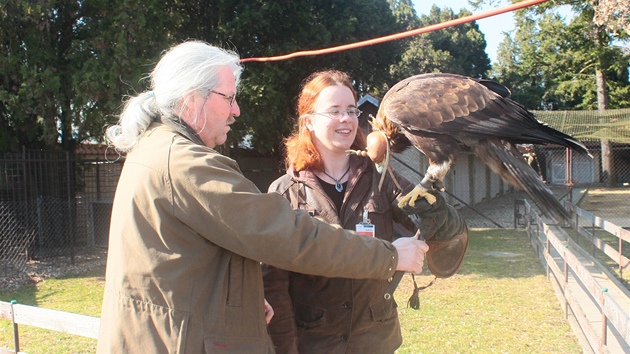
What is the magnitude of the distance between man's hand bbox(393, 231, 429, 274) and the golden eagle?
0.43m

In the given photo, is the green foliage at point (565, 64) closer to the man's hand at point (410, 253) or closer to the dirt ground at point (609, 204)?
the dirt ground at point (609, 204)

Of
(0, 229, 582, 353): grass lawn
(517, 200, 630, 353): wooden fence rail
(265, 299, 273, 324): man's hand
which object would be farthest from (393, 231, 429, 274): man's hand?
(0, 229, 582, 353): grass lawn

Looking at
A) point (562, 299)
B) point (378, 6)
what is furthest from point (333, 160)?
point (378, 6)

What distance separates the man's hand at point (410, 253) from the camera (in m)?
1.96

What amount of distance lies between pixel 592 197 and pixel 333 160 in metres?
26.8

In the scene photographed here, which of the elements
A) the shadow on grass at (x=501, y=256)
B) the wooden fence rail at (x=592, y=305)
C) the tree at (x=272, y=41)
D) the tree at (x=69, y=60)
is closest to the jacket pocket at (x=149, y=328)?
the wooden fence rail at (x=592, y=305)

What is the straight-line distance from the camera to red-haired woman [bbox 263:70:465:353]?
7.20 feet

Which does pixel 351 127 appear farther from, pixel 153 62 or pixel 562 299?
pixel 153 62

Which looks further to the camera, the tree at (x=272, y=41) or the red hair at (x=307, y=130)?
the tree at (x=272, y=41)

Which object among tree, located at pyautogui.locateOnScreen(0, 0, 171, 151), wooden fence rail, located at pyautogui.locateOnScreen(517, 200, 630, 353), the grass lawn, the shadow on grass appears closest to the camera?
wooden fence rail, located at pyautogui.locateOnScreen(517, 200, 630, 353)

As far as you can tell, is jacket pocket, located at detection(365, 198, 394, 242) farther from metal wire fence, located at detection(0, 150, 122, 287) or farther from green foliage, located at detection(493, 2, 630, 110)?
green foliage, located at detection(493, 2, 630, 110)

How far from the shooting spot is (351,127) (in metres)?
2.40

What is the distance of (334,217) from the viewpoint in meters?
2.28

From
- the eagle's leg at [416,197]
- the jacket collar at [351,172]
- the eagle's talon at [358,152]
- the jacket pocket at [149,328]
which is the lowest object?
the jacket pocket at [149,328]
